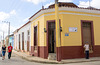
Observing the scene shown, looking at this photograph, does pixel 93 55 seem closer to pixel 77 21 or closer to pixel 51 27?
pixel 77 21

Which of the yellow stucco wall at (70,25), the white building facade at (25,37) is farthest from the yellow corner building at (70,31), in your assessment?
the white building facade at (25,37)

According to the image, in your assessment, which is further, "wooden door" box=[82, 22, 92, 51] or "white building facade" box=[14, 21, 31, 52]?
"white building facade" box=[14, 21, 31, 52]

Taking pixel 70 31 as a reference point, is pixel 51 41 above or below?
below

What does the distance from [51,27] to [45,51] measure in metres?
2.44

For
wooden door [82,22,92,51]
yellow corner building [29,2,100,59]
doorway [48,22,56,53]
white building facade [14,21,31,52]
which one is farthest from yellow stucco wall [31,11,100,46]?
white building facade [14,21,31,52]

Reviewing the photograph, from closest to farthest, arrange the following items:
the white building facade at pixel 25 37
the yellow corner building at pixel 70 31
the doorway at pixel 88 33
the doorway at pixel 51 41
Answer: the yellow corner building at pixel 70 31 < the doorway at pixel 88 33 < the doorway at pixel 51 41 < the white building facade at pixel 25 37

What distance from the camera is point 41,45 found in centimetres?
1242

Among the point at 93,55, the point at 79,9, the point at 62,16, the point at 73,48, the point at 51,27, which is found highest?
the point at 79,9

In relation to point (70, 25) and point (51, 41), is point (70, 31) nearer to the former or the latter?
point (70, 25)

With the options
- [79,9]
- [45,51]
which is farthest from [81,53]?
[79,9]

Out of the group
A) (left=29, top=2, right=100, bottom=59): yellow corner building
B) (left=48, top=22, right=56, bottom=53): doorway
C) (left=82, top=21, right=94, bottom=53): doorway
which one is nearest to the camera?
(left=29, top=2, right=100, bottom=59): yellow corner building

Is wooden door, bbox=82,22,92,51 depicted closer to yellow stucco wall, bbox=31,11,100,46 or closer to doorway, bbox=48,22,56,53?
yellow stucco wall, bbox=31,11,100,46

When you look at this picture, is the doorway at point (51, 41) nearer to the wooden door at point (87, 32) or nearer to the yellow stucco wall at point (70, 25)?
the yellow stucco wall at point (70, 25)

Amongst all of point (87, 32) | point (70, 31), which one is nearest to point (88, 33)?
point (87, 32)
